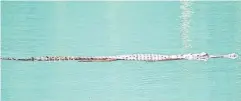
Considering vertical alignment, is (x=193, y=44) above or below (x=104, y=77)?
above

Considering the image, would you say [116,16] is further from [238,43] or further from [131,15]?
[238,43]

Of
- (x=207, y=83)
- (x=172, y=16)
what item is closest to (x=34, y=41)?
(x=172, y=16)

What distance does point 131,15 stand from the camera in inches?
70.1

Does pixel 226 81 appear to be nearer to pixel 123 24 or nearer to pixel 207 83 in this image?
pixel 207 83

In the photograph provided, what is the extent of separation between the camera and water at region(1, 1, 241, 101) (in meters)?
1.72

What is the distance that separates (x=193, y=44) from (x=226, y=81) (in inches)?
7.6

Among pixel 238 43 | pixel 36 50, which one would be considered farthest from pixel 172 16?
pixel 36 50

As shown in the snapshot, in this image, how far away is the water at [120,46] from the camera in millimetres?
1720

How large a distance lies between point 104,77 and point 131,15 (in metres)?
0.28

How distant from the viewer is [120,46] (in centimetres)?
175

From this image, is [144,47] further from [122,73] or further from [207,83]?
[207,83]

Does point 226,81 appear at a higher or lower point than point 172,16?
lower

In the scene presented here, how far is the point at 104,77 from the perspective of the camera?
68.2 inches

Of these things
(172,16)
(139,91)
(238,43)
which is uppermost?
(172,16)
